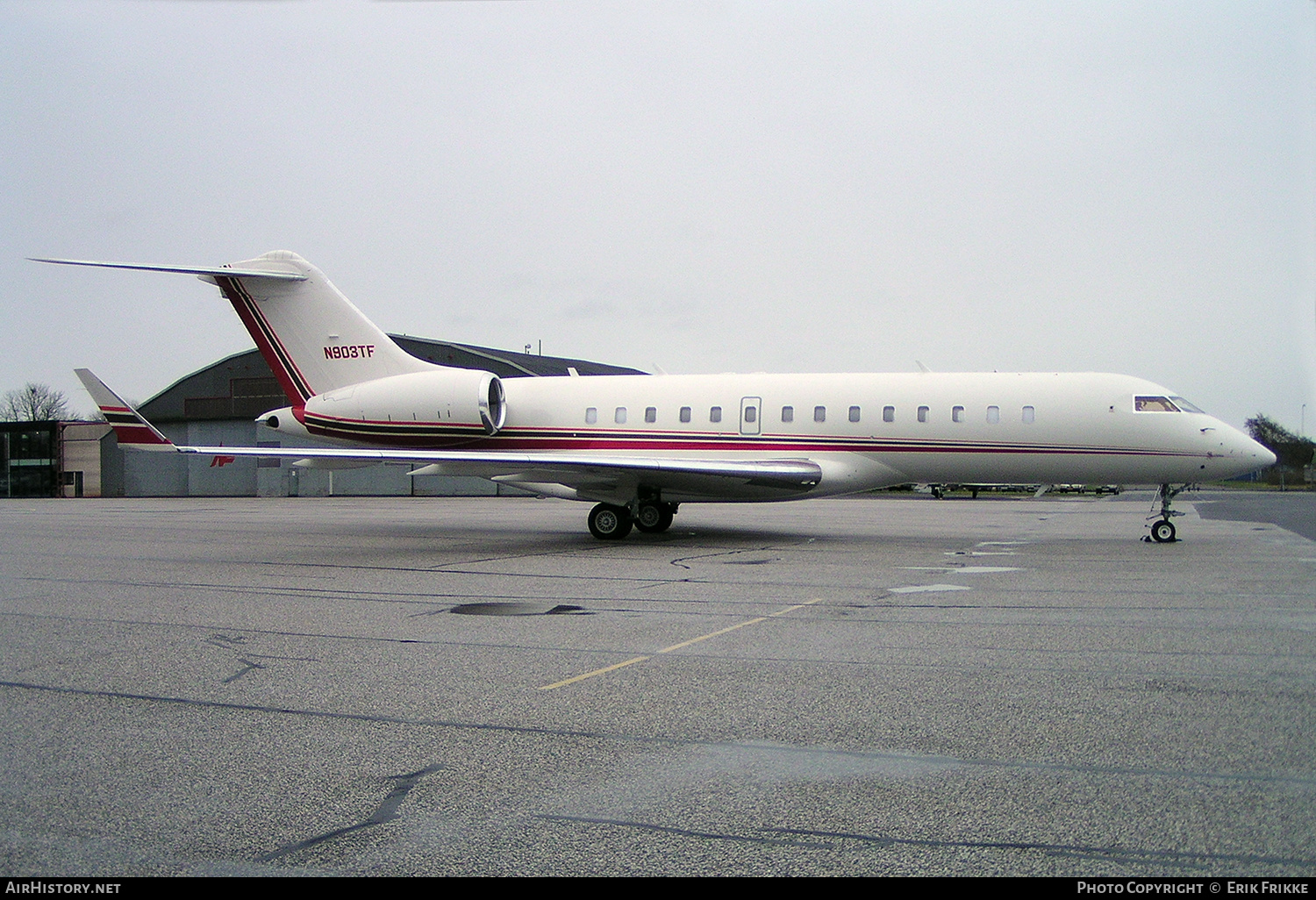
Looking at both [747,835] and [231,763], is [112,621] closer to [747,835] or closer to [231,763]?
[231,763]

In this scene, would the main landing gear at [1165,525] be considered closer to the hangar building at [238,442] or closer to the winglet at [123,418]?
the winglet at [123,418]

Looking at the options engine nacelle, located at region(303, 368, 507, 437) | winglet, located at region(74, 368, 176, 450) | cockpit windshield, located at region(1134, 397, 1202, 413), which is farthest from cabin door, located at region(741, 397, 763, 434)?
winglet, located at region(74, 368, 176, 450)

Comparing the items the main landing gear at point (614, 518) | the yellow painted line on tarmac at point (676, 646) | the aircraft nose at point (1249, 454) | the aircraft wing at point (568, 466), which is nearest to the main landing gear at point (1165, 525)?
the aircraft nose at point (1249, 454)

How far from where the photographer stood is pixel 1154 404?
16938 millimetres

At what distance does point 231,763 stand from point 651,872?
2.54m

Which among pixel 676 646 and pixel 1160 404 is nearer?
pixel 676 646

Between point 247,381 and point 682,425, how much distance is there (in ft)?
137

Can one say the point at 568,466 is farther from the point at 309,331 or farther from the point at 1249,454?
the point at 1249,454

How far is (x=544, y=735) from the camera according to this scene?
17.6ft

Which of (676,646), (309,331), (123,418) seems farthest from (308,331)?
(676,646)

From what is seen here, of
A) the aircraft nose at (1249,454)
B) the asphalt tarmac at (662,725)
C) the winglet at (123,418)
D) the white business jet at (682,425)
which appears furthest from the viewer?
the white business jet at (682,425)

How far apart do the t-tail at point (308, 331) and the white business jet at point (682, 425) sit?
0.04 m

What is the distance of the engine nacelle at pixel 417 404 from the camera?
19.1 m
